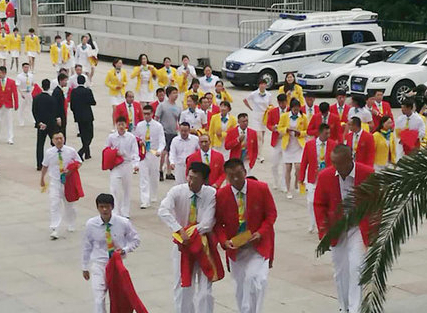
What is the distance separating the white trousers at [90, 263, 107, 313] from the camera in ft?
39.6

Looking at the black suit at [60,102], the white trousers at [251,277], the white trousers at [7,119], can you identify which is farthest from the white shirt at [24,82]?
the white trousers at [251,277]

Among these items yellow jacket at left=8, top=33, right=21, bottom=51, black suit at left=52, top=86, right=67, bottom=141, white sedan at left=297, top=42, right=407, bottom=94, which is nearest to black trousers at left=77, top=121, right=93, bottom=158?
black suit at left=52, top=86, right=67, bottom=141

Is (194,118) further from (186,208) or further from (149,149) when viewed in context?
(186,208)

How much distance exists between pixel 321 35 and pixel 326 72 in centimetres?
279

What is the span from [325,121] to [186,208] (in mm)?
7999

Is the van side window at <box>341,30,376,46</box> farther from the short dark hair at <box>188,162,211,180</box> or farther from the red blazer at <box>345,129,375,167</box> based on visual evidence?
the short dark hair at <box>188,162,211,180</box>

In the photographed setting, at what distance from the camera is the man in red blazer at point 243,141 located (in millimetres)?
18516

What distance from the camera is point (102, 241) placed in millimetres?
12227

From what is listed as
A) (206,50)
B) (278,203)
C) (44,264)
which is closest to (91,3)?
(206,50)

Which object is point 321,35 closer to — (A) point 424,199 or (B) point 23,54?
(B) point 23,54

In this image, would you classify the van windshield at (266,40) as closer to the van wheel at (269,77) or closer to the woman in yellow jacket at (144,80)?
the van wheel at (269,77)

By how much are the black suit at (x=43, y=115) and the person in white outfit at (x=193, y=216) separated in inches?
451

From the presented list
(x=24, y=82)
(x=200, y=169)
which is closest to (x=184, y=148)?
(x=200, y=169)

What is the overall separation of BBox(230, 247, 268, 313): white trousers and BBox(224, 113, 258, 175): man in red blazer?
695 cm
